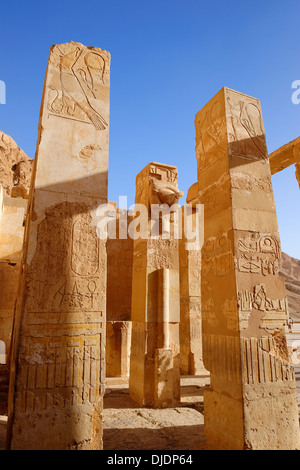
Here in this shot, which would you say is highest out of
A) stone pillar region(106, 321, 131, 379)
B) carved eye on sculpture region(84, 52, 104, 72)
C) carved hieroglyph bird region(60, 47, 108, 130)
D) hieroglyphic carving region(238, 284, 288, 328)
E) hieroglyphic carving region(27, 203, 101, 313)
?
carved eye on sculpture region(84, 52, 104, 72)

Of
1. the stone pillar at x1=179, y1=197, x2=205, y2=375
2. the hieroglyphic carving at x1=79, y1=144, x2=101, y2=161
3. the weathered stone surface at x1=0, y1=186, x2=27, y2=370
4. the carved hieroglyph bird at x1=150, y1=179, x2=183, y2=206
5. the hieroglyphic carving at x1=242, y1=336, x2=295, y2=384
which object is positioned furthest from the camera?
the weathered stone surface at x1=0, y1=186, x2=27, y2=370

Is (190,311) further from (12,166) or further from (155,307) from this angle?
(12,166)

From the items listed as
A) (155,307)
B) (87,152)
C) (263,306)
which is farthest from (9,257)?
(263,306)

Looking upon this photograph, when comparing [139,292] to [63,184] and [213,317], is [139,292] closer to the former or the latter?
[213,317]

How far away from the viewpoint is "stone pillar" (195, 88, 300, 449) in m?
2.96

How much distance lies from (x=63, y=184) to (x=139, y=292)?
11.8 feet

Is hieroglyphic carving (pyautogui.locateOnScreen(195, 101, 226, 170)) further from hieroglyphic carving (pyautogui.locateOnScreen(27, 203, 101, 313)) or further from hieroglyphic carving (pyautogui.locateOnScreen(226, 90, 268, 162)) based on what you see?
hieroglyphic carving (pyautogui.locateOnScreen(27, 203, 101, 313))

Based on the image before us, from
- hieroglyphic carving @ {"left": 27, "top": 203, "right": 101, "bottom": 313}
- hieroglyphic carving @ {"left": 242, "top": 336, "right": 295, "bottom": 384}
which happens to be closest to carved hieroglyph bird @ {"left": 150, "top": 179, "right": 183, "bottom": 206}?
hieroglyphic carving @ {"left": 27, "top": 203, "right": 101, "bottom": 313}

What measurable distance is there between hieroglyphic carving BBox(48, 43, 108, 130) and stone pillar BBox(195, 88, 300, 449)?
149 cm

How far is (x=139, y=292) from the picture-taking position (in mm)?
5918

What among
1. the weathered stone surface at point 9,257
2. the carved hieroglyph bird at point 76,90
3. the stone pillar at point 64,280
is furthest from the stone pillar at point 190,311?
the carved hieroglyph bird at point 76,90

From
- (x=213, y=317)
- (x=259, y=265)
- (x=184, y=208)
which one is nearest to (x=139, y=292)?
(x=213, y=317)

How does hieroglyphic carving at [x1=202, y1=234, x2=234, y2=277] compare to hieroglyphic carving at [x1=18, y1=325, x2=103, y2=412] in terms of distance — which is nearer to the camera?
hieroglyphic carving at [x1=18, y1=325, x2=103, y2=412]

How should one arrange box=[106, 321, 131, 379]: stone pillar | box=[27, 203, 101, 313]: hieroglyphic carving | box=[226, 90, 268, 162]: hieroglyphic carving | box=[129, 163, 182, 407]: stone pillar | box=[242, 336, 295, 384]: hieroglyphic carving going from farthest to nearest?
box=[106, 321, 131, 379]: stone pillar → box=[129, 163, 182, 407]: stone pillar → box=[226, 90, 268, 162]: hieroglyphic carving → box=[242, 336, 295, 384]: hieroglyphic carving → box=[27, 203, 101, 313]: hieroglyphic carving
